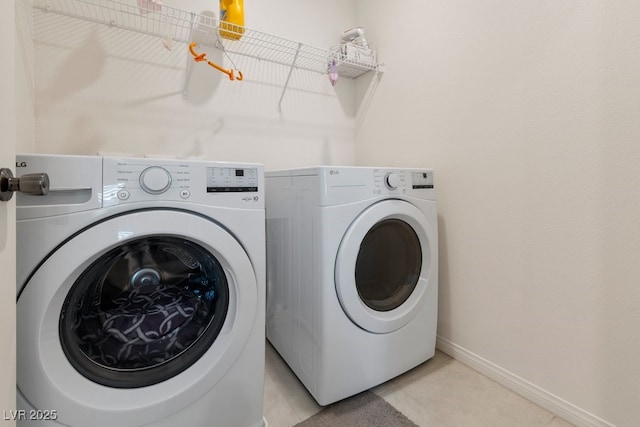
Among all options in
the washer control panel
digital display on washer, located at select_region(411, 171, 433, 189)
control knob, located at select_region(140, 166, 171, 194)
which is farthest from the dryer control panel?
control knob, located at select_region(140, 166, 171, 194)

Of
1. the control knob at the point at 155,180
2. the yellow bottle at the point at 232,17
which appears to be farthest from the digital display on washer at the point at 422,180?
the yellow bottle at the point at 232,17

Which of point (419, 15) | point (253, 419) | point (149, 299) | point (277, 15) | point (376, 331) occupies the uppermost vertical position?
point (277, 15)

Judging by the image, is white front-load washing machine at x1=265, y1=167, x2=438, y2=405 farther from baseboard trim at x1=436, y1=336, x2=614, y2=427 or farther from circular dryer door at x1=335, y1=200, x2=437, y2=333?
baseboard trim at x1=436, y1=336, x2=614, y2=427

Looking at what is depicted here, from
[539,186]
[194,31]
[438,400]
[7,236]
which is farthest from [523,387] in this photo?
[194,31]

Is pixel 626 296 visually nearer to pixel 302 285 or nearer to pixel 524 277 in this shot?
pixel 524 277

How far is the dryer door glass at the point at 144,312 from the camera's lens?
0.76 metres

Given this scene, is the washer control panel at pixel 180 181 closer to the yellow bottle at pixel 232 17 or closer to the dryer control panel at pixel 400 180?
the dryer control panel at pixel 400 180

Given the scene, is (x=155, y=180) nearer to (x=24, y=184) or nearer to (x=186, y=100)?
(x=24, y=184)

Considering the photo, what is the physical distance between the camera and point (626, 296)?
92 cm

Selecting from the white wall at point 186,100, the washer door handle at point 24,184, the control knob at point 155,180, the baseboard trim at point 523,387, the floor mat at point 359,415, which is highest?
the white wall at point 186,100

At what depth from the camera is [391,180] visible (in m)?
1.17

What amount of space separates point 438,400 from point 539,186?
3.08ft

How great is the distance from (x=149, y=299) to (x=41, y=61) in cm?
115

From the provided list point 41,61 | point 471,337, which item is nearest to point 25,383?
point 41,61
